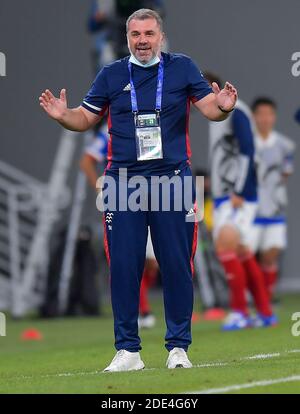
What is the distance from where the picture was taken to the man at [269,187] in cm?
1495

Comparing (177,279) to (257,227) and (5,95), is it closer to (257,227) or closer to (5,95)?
(257,227)

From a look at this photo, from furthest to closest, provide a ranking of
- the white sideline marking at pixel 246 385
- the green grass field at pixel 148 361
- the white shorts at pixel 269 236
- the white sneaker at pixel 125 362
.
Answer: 1. the white shorts at pixel 269 236
2. the white sneaker at pixel 125 362
3. the green grass field at pixel 148 361
4. the white sideline marking at pixel 246 385

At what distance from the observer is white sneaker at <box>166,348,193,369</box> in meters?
8.61

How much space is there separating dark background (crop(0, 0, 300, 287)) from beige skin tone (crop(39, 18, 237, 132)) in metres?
10.5

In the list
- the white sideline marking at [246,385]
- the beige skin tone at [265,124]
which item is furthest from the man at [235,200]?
the white sideline marking at [246,385]

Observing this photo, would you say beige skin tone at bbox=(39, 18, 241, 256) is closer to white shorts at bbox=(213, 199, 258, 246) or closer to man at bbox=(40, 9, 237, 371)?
man at bbox=(40, 9, 237, 371)

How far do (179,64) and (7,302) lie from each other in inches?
357

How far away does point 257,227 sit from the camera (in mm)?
14938

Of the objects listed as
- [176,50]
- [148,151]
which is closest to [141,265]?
[148,151]

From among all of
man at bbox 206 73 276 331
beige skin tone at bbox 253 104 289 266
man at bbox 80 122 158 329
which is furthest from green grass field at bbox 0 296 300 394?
beige skin tone at bbox 253 104 289 266

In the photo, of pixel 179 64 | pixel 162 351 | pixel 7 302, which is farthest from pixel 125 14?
pixel 179 64

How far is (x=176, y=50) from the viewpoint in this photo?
1952 centimetres

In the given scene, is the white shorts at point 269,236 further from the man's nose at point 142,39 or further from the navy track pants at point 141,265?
the man's nose at point 142,39

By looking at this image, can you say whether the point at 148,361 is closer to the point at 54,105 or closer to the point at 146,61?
the point at 54,105
